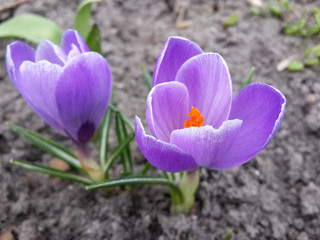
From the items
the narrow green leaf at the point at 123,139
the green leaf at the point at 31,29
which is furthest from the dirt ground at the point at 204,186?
the green leaf at the point at 31,29

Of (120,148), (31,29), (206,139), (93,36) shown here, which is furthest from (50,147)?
(206,139)

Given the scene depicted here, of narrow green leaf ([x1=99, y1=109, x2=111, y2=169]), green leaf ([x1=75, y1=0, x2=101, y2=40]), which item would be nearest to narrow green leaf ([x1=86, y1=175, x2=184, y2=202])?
narrow green leaf ([x1=99, y1=109, x2=111, y2=169])

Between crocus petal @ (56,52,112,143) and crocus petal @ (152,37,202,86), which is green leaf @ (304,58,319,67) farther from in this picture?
crocus petal @ (56,52,112,143)

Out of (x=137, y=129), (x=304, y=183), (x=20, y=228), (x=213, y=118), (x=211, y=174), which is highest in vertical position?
(x=137, y=129)

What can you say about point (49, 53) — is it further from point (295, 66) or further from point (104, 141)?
point (295, 66)

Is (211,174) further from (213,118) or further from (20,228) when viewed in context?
(20,228)

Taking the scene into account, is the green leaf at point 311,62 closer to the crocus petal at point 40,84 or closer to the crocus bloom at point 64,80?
the crocus bloom at point 64,80

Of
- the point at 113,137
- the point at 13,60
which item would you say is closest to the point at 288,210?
the point at 113,137
